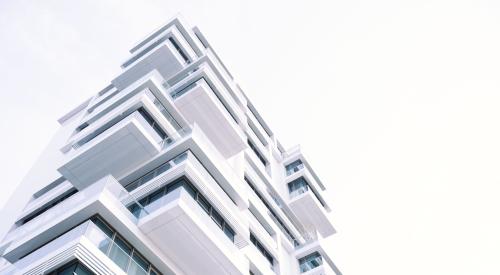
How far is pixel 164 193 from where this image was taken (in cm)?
1873

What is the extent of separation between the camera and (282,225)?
31406 mm

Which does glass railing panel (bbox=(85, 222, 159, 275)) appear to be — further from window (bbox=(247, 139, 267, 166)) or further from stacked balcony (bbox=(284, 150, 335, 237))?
window (bbox=(247, 139, 267, 166))

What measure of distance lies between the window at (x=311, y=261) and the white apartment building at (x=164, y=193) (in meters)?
0.07

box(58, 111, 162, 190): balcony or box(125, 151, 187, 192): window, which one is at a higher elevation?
box(58, 111, 162, 190): balcony

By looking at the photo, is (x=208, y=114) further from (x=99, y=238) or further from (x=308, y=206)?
(x=99, y=238)

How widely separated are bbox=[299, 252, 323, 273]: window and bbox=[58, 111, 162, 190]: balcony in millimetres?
13416

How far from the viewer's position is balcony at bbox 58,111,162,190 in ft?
66.0

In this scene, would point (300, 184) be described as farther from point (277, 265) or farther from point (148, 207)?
point (148, 207)

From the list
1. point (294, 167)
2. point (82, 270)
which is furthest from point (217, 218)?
point (294, 167)

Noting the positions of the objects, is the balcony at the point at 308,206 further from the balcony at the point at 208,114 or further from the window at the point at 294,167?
the balcony at the point at 208,114

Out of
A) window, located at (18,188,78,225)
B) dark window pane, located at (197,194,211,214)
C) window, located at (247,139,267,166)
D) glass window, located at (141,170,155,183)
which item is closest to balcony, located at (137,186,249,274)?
A: dark window pane, located at (197,194,211,214)

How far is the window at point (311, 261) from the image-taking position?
2833cm

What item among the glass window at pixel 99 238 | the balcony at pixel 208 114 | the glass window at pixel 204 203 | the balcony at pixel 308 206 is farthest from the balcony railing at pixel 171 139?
the balcony at pixel 308 206

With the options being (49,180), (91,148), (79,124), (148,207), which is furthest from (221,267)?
(79,124)
